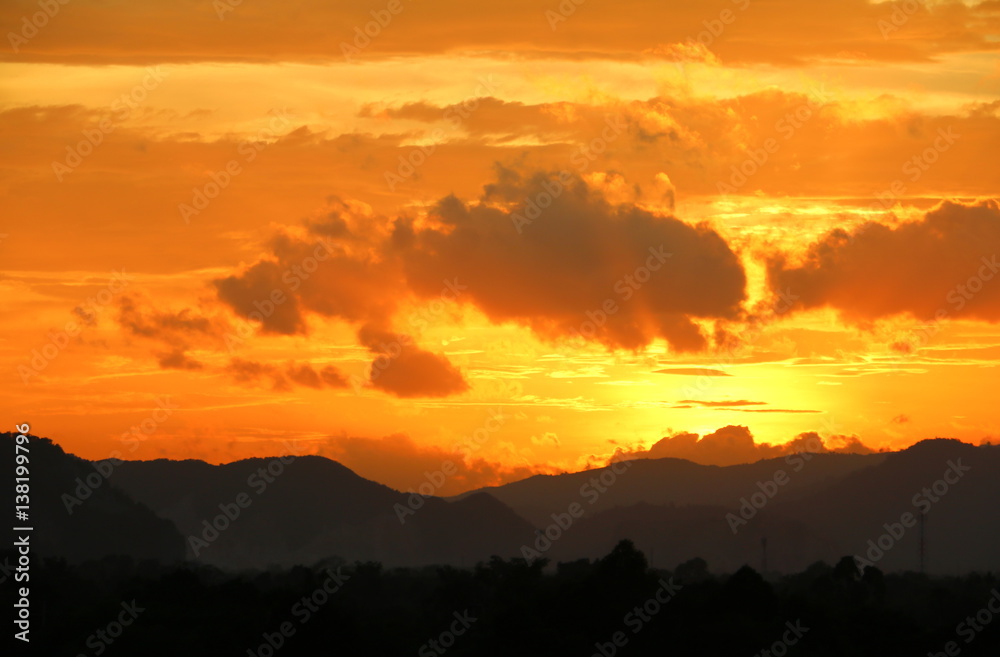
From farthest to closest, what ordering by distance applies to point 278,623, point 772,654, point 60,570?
point 60,570
point 278,623
point 772,654

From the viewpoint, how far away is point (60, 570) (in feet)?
468

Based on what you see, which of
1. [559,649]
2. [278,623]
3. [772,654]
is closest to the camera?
[772,654]

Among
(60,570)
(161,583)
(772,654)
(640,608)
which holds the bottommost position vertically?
(772,654)

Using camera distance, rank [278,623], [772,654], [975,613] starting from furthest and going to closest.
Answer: [975,613] → [278,623] → [772,654]

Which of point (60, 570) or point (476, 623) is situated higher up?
point (60, 570)

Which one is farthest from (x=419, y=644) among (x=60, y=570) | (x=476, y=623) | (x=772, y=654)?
(x=60, y=570)

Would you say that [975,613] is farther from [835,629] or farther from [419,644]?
[419,644]

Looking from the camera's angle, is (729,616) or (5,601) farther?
(5,601)

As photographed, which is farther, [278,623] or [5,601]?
[5,601]

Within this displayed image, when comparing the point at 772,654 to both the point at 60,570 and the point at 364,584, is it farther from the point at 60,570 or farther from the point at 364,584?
the point at 60,570

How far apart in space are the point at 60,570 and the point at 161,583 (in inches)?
1547

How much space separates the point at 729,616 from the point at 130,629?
43150mm

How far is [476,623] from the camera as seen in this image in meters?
94.4

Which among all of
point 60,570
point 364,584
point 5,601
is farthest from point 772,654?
point 60,570
